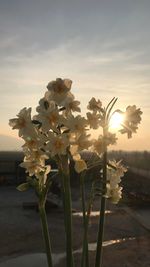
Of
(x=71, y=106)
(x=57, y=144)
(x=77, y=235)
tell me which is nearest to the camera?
(x=57, y=144)

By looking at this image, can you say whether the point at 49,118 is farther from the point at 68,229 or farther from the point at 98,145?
the point at 68,229

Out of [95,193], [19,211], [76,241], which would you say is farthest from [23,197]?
[95,193]

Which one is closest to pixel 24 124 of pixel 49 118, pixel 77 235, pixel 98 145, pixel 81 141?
pixel 49 118

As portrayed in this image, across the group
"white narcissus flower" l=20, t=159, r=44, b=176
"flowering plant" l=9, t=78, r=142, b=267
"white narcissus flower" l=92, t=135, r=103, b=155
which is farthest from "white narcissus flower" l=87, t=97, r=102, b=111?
"white narcissus flower" l=20, t=159, r=44, b=176

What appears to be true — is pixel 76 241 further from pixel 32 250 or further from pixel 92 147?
pixel 92 147

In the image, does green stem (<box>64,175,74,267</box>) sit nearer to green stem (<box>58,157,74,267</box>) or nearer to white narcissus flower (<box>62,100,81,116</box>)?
green stem (<box>58,157,74,267</box>)
